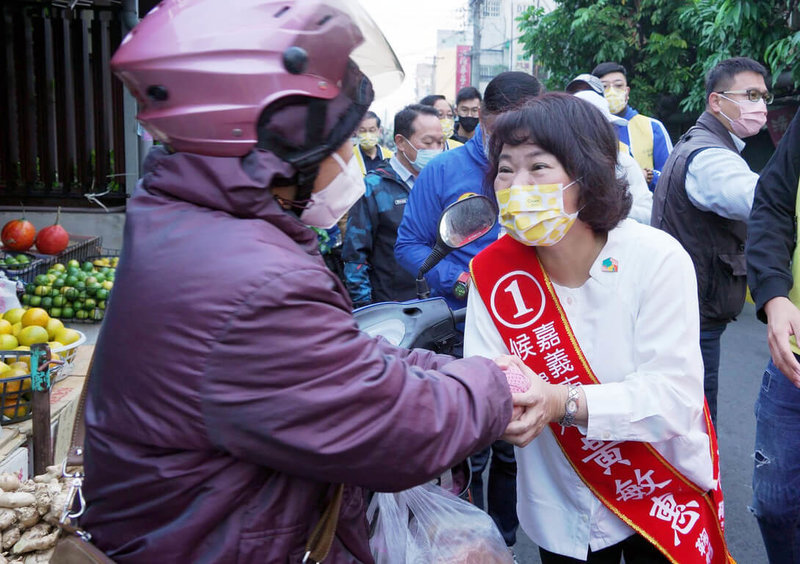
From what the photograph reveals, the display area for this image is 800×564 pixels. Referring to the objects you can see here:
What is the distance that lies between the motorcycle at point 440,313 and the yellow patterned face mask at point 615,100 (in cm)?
416

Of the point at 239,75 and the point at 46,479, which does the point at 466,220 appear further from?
the point at 46,479

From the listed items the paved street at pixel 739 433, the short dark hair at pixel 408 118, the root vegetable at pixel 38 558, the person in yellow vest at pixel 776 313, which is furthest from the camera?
the short dark hair at pixel 408 118

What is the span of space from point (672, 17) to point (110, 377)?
41.7ft

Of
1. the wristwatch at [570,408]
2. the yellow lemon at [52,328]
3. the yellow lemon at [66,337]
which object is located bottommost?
the yellow lemon at [66,337]

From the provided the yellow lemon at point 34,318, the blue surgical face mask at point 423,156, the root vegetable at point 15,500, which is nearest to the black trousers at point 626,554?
the root vegetable at point 15,500

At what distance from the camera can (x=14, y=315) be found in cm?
354

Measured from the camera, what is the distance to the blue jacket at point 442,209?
3.45m

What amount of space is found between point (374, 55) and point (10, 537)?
1.67m

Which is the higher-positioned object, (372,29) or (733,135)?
(372,29)

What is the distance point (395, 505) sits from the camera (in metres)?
1.72

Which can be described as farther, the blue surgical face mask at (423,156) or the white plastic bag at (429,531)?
the blue surgical face mask at (423,156)

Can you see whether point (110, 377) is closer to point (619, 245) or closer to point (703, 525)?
point (619, 245)

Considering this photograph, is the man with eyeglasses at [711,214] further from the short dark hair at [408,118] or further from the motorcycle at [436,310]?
the short dark hair at [408,118]

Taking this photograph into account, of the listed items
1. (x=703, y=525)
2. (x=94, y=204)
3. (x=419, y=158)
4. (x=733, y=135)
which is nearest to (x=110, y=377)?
(x=703, y=525)
